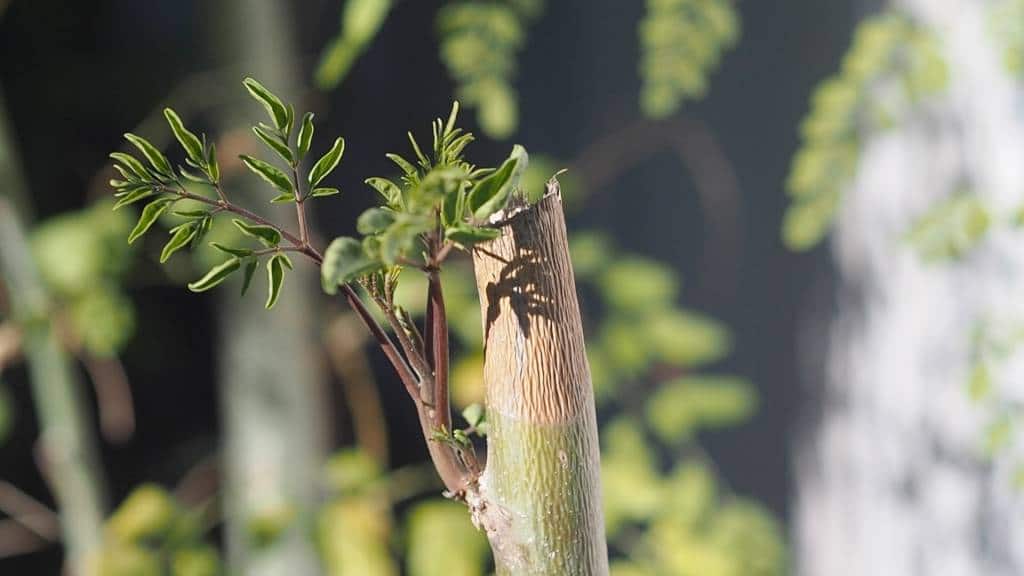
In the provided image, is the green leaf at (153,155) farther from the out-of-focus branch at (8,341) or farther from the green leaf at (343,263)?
the out-of-focus branch at (8,341)

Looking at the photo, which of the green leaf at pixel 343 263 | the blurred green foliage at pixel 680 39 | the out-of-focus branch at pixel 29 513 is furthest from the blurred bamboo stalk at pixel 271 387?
the green leaf at pixel 343 263

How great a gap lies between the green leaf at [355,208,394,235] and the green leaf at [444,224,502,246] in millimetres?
11

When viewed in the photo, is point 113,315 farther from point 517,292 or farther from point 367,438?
point 517,292

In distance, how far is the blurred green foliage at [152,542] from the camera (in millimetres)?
640

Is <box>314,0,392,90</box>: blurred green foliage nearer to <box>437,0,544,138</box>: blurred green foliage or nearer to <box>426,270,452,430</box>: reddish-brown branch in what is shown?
<box>437,0,544,138</box>: blurred green foliage

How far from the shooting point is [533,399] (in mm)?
203

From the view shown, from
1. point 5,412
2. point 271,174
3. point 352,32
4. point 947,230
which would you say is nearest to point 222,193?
point 271,174

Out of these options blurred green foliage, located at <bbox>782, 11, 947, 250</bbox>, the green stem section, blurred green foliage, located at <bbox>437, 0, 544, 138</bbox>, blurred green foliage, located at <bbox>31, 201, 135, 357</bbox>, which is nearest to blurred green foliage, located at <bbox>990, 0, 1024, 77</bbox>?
blurred green foliage, located at <bbox>782, 11, 947, 250</bbox>

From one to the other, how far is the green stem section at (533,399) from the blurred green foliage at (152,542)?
0.50 metres

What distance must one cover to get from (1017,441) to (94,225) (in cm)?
57

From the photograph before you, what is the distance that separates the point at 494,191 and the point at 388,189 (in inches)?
1.4

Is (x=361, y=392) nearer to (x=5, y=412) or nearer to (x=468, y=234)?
(x=5, y=412)

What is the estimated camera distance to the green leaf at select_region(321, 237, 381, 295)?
0.16 meters

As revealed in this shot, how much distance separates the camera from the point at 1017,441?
54 cm
